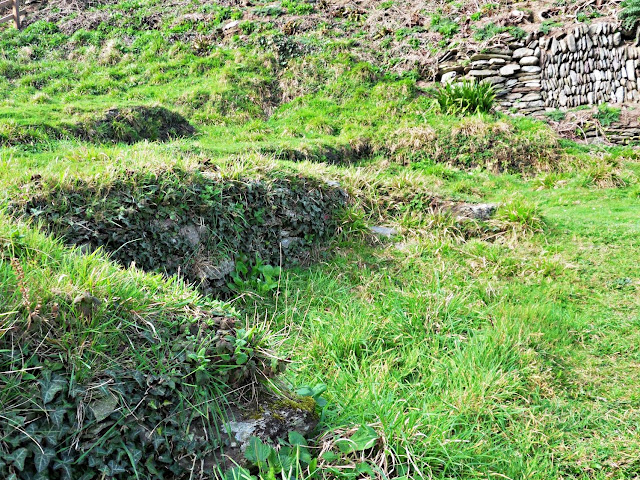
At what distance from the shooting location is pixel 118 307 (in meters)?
2.46

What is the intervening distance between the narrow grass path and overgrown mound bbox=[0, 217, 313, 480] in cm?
66

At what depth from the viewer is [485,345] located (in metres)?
3.75

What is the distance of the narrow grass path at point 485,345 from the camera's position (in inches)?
117

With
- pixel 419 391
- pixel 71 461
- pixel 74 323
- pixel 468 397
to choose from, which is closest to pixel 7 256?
pixel 74 323

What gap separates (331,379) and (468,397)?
97 centimetres

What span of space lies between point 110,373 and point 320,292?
9.18ft

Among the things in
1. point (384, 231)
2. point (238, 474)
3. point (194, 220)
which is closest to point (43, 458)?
point (238, 474)

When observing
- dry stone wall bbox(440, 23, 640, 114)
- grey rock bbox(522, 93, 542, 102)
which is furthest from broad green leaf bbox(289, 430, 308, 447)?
grey rock bbox(522, 93, 542, 102)

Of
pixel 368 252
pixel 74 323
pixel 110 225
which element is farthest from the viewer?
pixel 368 252

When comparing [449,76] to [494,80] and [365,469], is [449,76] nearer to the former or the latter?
[494,80]

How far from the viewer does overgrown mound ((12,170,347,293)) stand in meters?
4.11

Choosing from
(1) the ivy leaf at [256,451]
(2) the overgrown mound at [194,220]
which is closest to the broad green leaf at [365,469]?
(1) the ivy leaf at [256,451]

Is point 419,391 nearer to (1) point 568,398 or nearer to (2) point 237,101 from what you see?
(1) point 568,398

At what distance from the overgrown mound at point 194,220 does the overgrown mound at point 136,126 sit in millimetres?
3656
